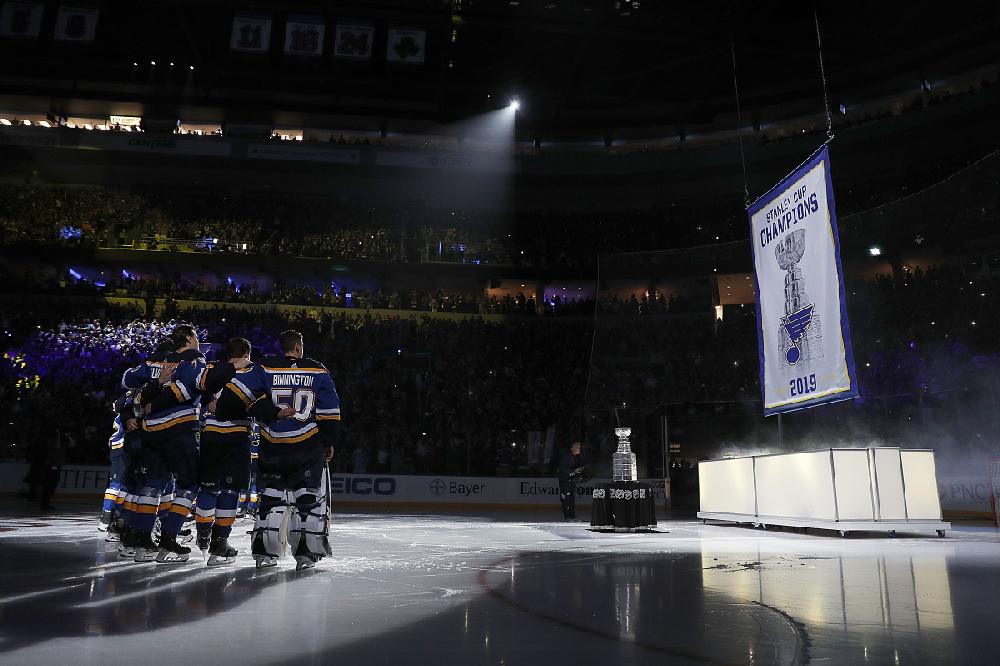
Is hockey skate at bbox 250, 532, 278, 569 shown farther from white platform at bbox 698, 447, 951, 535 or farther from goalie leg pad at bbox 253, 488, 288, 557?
white platform at bbox 698, 447, 951, 535

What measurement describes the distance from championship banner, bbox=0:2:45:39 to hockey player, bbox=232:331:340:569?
76.4 feet

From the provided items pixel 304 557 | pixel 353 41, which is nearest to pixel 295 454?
pixel 304 557

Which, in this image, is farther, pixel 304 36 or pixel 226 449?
pixel 304 36

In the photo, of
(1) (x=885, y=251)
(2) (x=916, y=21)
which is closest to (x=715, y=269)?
(1) (x=885, y=251)

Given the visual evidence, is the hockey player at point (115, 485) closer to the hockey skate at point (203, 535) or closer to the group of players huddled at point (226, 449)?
the group of players huddled at point (226, 449)

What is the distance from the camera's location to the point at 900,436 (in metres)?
13.4

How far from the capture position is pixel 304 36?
23.0m

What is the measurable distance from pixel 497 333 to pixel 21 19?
18802 mm

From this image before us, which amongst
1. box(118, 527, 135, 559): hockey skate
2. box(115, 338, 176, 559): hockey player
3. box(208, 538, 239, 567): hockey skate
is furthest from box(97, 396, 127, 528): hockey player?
box(208, 538, 239, 567): hockey skate

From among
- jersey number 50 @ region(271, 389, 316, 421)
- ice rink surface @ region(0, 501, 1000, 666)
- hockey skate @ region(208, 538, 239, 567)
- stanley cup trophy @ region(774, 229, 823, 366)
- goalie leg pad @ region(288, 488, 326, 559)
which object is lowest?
ice rink surface @ region(0, 501, 1000, 666)

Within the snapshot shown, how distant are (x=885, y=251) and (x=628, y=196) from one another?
853 inches

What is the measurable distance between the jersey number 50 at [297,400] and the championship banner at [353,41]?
19452 mm

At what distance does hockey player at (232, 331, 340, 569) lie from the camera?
593 cm

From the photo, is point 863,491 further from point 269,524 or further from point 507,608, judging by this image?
point 269,524
